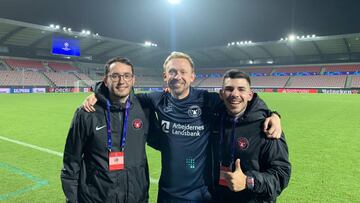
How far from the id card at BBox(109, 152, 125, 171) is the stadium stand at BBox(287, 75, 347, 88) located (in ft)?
178

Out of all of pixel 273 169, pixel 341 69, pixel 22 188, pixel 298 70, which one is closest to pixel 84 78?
pixel 298 70

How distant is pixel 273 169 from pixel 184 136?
887mm

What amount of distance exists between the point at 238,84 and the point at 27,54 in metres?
55.5

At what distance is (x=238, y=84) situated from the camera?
9.36ft

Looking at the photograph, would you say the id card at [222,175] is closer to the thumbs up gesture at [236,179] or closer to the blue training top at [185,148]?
the thumbs up gesture at [236,179]

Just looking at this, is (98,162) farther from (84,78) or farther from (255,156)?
(84,78)

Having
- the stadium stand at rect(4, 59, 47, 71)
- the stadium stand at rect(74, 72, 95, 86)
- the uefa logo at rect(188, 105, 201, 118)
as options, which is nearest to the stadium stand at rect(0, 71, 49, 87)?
the stadium stand at rect(4, 59, 47, 71)

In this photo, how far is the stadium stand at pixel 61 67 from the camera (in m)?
54.3

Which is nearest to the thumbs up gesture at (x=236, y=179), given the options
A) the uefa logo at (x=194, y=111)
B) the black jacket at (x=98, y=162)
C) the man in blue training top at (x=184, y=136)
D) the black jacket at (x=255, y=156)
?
the black jacket at (x=255, y=156)

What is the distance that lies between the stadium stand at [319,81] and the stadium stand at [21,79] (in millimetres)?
44338

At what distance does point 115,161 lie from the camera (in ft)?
9.36

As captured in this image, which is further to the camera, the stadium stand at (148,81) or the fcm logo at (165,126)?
the stadium stand at (148,81)

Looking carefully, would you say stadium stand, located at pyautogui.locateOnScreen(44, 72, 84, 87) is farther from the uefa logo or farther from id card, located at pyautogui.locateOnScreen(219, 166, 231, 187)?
id card, located at pyautogui.locateOnScreen(219, 166, 231, 187)

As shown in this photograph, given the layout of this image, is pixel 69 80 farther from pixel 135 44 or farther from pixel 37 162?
pixel 37 162
